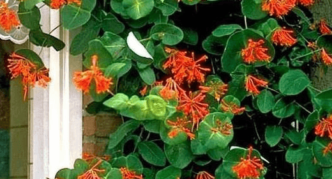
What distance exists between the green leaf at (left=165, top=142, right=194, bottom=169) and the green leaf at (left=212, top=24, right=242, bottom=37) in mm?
332

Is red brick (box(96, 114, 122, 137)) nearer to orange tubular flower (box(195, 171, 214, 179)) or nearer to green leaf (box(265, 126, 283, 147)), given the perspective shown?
orange tubular flower (box(195, 171, 214, 179))

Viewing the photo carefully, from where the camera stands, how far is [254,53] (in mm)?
2236

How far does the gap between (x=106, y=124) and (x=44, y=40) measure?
323mm

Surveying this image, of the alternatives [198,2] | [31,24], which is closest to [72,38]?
[31,24]

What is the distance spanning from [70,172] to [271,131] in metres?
0.61

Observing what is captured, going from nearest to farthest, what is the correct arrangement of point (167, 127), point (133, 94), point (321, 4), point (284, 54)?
point (167, 127) → point (133, 94) → point (284, 54) → point (321, 4)

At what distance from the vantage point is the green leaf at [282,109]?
2326 millimetres

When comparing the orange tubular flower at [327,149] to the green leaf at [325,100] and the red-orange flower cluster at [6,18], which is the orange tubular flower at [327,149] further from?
the red-orange flower cluster at [6,18]

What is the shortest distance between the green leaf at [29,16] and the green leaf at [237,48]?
55cm

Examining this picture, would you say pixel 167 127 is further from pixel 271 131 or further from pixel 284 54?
pixel 284 54

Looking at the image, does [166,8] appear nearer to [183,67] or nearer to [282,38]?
[183,67]

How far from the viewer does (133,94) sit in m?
2.33

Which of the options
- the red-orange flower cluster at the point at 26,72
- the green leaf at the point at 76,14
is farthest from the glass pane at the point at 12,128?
the green leaf at the point at 76,14

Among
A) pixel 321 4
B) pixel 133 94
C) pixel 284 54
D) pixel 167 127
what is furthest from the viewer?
pixel 321 4
